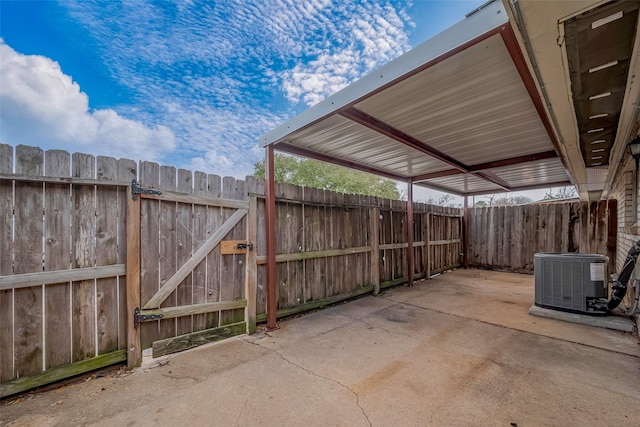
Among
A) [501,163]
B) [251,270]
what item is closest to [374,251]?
[251,270]

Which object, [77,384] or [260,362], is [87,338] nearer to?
[77,384]

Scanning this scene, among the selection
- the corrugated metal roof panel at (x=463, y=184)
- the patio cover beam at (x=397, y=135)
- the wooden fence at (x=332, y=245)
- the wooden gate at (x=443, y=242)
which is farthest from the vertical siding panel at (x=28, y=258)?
the wooden gate at (x=443, y=242)

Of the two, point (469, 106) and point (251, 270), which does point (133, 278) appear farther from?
point (469, 106)

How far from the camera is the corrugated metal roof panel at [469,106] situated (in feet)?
6.50

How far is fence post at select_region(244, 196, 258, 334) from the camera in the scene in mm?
3221

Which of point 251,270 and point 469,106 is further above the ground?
point 469,106

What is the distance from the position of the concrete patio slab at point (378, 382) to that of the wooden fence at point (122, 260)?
0.29 metres

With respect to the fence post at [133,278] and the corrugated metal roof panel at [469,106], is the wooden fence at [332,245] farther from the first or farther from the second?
the corrugated metal roof panel at [469,106]

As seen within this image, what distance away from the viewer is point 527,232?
727 centimetres

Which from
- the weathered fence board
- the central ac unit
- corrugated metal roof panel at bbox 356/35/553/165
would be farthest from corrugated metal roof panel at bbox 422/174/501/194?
the weathered fence board

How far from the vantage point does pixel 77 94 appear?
667 centimetres

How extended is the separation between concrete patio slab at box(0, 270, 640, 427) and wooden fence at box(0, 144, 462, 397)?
0.29 m

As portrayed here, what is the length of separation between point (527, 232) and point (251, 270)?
791 cm

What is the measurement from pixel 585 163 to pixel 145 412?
6041 mm
